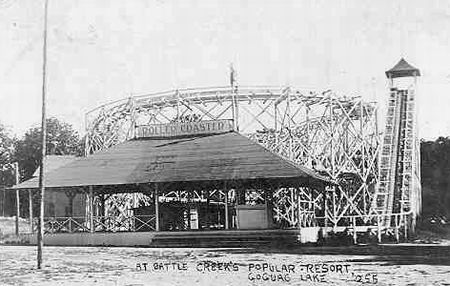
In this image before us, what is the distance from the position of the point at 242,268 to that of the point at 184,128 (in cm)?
1616

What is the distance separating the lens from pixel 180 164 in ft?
91.8

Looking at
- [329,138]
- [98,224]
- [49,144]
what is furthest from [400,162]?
[49,144]

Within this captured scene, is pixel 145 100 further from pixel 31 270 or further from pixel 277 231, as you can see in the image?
pixel 31 270

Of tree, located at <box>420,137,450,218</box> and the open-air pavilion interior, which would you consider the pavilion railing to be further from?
tree, located at <box>420,137,450,218</box>

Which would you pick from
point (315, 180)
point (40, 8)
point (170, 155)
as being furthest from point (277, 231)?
point (40, 8)

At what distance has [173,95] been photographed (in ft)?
116

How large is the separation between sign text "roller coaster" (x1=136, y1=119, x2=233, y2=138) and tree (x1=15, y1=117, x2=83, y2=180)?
3839cm

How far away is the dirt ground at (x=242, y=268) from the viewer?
1342cm

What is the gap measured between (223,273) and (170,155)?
14827 millimetres

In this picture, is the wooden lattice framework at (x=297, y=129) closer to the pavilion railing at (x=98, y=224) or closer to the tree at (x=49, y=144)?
the pavilion railing at (x=98, y=224)

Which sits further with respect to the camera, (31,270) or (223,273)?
(31,270)

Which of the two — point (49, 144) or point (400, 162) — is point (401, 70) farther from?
point (49, 144)

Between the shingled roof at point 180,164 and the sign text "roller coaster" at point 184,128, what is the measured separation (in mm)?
524

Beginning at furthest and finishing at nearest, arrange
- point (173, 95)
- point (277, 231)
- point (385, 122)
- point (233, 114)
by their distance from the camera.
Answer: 1. point (385, 122)
2. point (173, 95)
3. point (233, 114)
4. point (277, 231)
